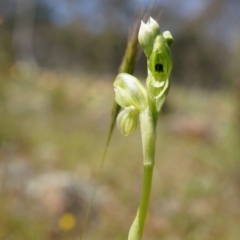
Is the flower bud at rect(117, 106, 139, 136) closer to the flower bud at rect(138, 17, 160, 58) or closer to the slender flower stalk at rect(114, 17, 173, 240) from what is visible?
the slender flower stalk at rect(114, 17, 173, 240)

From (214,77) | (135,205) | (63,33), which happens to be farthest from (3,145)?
(214,77)

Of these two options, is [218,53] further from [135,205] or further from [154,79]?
[154,79]

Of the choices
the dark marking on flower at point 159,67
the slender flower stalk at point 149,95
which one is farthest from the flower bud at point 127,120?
the dark marking on flower at point 159,67

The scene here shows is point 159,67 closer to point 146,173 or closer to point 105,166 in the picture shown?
point 146,173

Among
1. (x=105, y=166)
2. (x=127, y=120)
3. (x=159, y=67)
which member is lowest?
(x=105, y=166)

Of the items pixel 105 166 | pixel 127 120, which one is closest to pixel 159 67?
pixel 127 120

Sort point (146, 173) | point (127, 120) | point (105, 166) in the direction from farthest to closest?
point (105, 166), point (127, 120), point (146, 173)

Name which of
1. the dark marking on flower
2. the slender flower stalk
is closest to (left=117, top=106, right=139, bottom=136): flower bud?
the slender flower stalk
